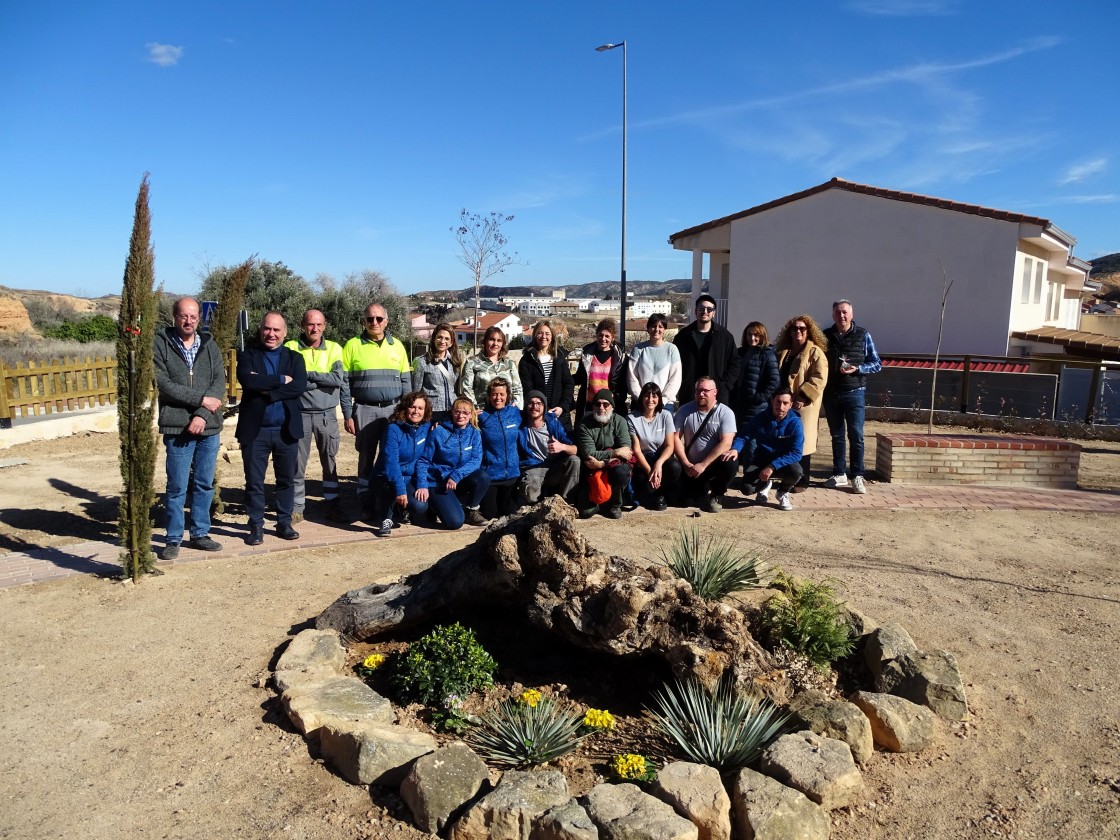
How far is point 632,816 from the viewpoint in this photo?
271cm

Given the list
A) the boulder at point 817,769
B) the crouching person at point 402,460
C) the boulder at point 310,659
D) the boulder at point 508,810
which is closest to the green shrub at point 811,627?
the boulder at point 817,769

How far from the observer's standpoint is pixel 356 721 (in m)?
3.40

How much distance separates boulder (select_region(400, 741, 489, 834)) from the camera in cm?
286

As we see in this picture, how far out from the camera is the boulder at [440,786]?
2.86m

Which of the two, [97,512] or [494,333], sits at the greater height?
[494,333]

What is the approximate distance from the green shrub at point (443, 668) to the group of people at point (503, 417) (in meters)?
2.61

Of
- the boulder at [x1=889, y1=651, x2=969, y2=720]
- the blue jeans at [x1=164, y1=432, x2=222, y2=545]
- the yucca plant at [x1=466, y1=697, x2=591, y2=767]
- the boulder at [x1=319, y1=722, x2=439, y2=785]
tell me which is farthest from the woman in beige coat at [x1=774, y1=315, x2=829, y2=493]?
the boulder at [x1=319, y1=722, x2=439, y2=785]

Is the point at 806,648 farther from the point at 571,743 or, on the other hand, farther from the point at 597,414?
the point at 597,414

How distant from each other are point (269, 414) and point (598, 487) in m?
2.80

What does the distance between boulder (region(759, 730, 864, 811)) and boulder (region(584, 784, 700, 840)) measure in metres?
0.47

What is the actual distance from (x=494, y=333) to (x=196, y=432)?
266cm

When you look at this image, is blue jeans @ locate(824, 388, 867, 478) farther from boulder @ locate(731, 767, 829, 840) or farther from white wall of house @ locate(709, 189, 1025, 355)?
white wall of house @ locate(709, 189, 1025, 355)

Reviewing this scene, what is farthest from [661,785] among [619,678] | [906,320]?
[906,320]

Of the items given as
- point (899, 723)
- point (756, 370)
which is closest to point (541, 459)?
point (756, 370)
